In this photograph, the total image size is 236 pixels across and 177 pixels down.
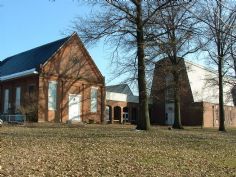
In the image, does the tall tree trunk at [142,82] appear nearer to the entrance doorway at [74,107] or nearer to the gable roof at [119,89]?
the entrance doorway at [74,107]

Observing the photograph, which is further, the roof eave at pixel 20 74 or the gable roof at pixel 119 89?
the gable roof at pixel 119 89

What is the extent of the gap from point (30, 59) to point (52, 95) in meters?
5.83

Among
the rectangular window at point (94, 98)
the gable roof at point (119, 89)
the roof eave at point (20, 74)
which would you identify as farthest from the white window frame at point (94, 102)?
the gable roof at point (119, 89)

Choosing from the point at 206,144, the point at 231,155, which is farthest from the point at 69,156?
the point at 206,144

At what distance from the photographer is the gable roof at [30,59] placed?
44656 mm

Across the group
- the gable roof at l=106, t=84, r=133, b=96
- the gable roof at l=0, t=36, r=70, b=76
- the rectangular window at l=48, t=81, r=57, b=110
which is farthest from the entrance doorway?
the gable roof at l=106, t=84, r=133, b=96

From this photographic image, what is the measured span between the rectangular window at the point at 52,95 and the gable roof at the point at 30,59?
2415mm

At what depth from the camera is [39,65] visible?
42531mm

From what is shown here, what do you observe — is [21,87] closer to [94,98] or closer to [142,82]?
[94,98]

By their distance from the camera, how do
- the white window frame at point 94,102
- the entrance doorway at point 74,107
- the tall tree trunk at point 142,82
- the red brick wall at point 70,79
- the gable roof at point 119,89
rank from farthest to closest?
the gable roof at point 119,89, the white window frame at point 94,102, the entrance doorway at point 74,107, the red brick wall at point 70,79, the tall tree trunk at point 142,82

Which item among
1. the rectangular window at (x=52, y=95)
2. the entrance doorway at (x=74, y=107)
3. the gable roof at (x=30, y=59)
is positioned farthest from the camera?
the entrance doorway at (x=74, y=107)

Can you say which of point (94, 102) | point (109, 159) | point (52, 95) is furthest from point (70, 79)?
point (109, 159)

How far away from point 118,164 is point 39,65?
30.2 m

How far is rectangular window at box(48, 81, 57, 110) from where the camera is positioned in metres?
43.4
